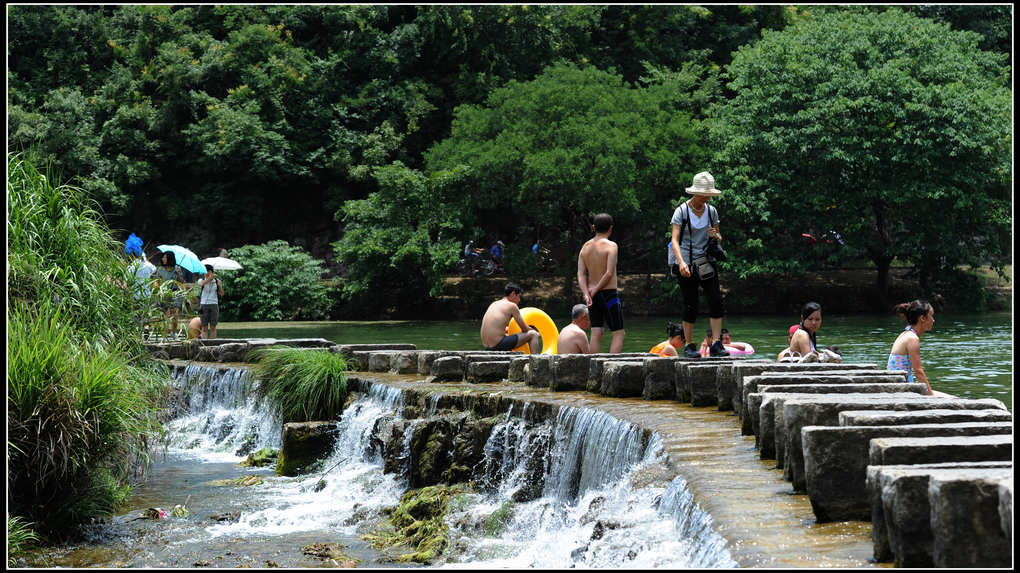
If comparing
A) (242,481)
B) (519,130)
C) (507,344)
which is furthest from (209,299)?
(519,130)

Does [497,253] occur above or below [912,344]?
above

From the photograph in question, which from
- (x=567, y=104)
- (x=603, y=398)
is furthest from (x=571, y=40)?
(x=603, y=398)

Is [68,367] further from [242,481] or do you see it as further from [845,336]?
A: [845,336]

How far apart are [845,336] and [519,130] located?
502 inches

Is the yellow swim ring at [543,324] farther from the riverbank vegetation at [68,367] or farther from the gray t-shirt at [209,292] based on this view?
the riverbank vegetation at [68,367]

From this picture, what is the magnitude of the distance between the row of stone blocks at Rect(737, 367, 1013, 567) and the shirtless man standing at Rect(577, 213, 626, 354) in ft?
12.8

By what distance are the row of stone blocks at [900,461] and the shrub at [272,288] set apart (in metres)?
29.0

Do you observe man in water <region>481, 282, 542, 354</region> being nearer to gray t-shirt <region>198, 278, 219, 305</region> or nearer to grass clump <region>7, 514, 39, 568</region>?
grass clump <region>7, 514, 39, 568</region>

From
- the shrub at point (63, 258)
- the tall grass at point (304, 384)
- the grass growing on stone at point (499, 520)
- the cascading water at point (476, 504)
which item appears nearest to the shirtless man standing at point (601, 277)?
the cascading water at point (476, 504)

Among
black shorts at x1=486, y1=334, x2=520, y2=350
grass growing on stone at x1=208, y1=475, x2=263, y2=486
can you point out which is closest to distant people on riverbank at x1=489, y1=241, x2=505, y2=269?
black shorts at x1=486, y1=334, x2=520, y2=350

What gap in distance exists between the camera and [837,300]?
1416 inches

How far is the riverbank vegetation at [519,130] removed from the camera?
106ft

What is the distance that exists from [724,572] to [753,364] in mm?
4025

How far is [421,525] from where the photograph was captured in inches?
336
